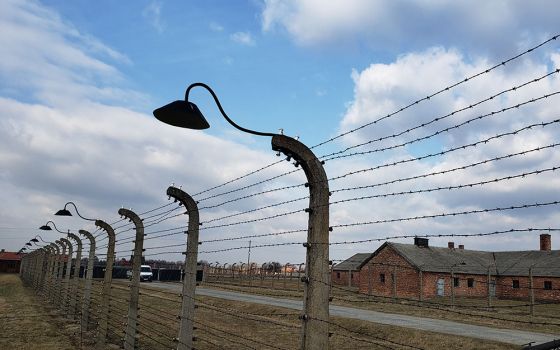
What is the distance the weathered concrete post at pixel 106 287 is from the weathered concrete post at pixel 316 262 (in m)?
7.91

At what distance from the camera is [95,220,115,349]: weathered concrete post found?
10.6m

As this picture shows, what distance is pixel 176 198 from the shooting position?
712 cm

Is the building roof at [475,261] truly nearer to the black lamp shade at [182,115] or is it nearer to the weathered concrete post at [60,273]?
the weathered concrete post at [60,273]

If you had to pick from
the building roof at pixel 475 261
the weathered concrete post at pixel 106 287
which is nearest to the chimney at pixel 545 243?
the building roof at pixel 475 261

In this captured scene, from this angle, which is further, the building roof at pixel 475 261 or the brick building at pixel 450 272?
the building roof at pixel 475 261

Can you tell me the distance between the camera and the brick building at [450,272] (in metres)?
39.1

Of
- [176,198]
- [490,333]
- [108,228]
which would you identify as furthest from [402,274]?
[176,198]

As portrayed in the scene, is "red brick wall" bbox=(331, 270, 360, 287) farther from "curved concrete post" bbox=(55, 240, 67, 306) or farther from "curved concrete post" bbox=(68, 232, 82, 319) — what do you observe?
"curved concrete post" bbox=(68, 232, 82, 319)

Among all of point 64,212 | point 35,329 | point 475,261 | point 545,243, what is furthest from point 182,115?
point 545,243

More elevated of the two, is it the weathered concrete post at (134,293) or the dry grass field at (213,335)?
the weathered concrete post at (134,293)

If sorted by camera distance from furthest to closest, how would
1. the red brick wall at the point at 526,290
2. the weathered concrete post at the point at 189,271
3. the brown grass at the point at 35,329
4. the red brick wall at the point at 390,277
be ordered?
the red brick wall at the point at 390,277
the red brick wall at the point at 526,290
the brown grass at the point at 35,329
the weathered concrete post at the point at 189,271

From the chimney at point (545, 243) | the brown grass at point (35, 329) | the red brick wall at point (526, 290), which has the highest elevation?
the chimney at point (545, 243)

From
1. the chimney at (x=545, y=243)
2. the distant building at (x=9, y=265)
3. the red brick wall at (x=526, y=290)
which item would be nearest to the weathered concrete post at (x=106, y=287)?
the red brick wall at (x=526, y=290)

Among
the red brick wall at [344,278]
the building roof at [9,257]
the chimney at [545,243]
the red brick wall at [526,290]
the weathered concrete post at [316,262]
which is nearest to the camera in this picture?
the weathered concrete post at [316,262]
